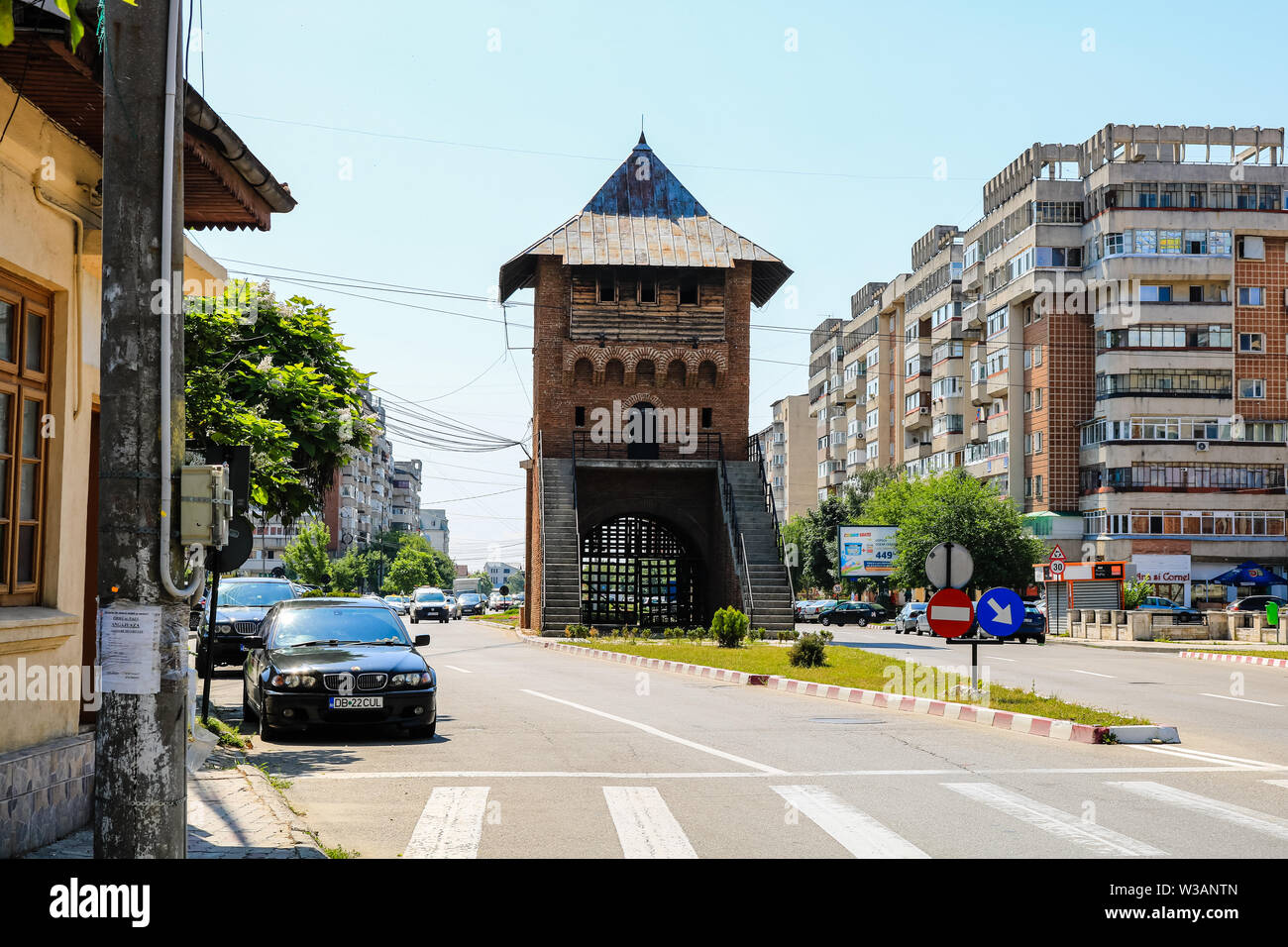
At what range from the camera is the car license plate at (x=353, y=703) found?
12.9 m

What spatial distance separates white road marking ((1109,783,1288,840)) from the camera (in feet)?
26.5

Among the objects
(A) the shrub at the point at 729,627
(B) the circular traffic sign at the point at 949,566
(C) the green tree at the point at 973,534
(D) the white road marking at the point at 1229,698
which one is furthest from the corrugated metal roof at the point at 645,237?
(B) the circular traffic sign at the point at 949,566

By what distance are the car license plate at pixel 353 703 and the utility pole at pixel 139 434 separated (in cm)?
814

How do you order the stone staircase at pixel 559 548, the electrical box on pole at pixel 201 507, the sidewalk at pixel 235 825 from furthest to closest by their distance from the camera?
the stone staircase at pixel 559 548
the sidewalk at pixel 235 825
the electrical box on pole at pixel 201 507

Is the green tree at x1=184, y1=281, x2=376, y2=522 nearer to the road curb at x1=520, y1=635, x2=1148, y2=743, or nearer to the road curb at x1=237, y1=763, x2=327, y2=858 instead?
the road curb at x1=237, y1=763, x2=327, y2=858

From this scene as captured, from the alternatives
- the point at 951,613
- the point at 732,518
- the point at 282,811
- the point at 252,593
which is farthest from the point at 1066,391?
the point at 282,811

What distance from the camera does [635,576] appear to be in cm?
4959

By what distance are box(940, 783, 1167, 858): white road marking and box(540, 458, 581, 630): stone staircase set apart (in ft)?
101

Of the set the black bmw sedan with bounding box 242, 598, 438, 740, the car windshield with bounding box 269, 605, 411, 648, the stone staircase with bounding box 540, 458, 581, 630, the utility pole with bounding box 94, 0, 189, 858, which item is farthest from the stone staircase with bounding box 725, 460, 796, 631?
the utility pole with bounding box 94, 0, 189, 858

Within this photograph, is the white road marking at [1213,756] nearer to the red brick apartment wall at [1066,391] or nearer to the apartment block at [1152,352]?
the apartment block at [1152,352]

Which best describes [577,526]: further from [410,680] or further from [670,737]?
[410,680]

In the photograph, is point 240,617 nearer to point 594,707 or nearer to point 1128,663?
point 594,707

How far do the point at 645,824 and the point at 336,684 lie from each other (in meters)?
5.77
